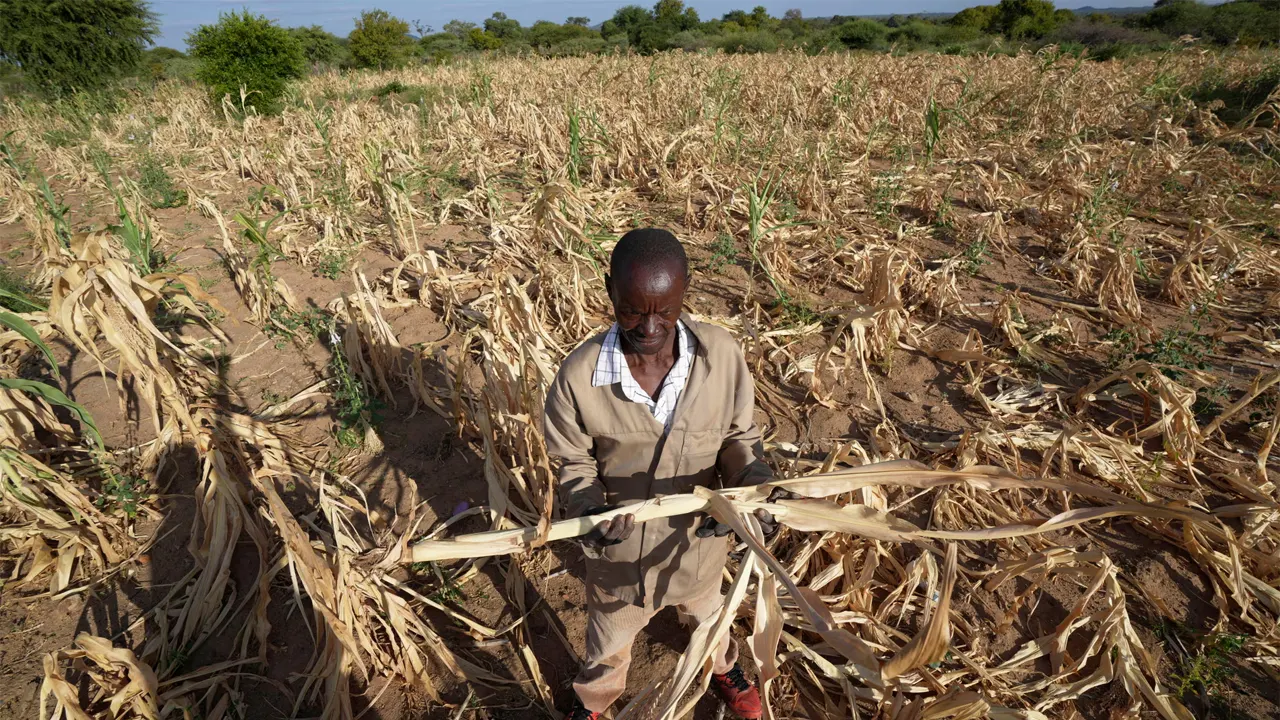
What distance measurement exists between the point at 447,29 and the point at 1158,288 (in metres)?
53.6

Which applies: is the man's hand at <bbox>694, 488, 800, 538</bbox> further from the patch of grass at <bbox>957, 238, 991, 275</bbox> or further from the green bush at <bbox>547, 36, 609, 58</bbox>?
the green bush at <bbox>547, 36, 609, 58</bbox>

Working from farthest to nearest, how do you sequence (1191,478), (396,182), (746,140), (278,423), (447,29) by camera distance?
(447,29), (746,140), (396,182), (278,423), (1191,478)

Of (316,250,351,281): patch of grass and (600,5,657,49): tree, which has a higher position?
(600,5,657,49): tree

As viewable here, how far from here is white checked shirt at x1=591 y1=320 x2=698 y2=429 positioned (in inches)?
57.0

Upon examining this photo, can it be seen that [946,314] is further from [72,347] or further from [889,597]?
[72,347]

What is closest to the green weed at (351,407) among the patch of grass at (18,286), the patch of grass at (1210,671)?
the patch of grass at (18,286)

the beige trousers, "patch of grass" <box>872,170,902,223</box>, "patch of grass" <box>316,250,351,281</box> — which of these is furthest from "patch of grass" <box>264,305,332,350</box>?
"patch of grass" <box>872,170,902,223</box>

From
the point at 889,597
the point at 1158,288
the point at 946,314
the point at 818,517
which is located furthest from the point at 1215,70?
the point at 818,517

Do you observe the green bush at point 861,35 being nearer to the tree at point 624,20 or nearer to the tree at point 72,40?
the tree at point 624,20

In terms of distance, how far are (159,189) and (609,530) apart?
8.77m

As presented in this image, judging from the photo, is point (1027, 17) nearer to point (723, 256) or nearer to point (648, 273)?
point (723, 256)

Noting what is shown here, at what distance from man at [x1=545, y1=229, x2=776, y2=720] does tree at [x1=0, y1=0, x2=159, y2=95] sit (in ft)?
53.7

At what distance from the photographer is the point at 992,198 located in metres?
5.55

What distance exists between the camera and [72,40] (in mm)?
12531
